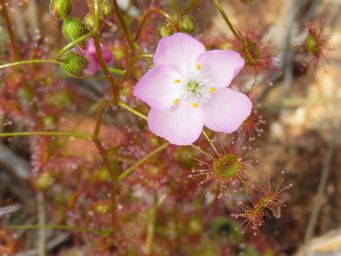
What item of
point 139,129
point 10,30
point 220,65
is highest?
point 10,30

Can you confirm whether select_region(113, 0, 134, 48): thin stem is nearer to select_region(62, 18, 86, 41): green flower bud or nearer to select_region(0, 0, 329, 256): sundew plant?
select_region(0, 0, 329, 256): sundew plant

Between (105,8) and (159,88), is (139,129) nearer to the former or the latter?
(159,88)

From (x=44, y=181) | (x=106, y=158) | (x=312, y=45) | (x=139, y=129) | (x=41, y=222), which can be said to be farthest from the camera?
(x=41, y=222)

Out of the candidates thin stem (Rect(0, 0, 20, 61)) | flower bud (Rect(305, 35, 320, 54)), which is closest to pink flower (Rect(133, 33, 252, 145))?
flower bud (Rect(305, 35, 320, 54))

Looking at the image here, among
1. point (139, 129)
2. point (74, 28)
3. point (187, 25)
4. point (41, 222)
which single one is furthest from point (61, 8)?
point (41, 222)

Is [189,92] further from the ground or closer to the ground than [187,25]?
closer to the ground

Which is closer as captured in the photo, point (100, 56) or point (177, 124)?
point (100, 56)

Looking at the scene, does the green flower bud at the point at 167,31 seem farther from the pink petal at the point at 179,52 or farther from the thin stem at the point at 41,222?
the thin stem at the point at 41,222
